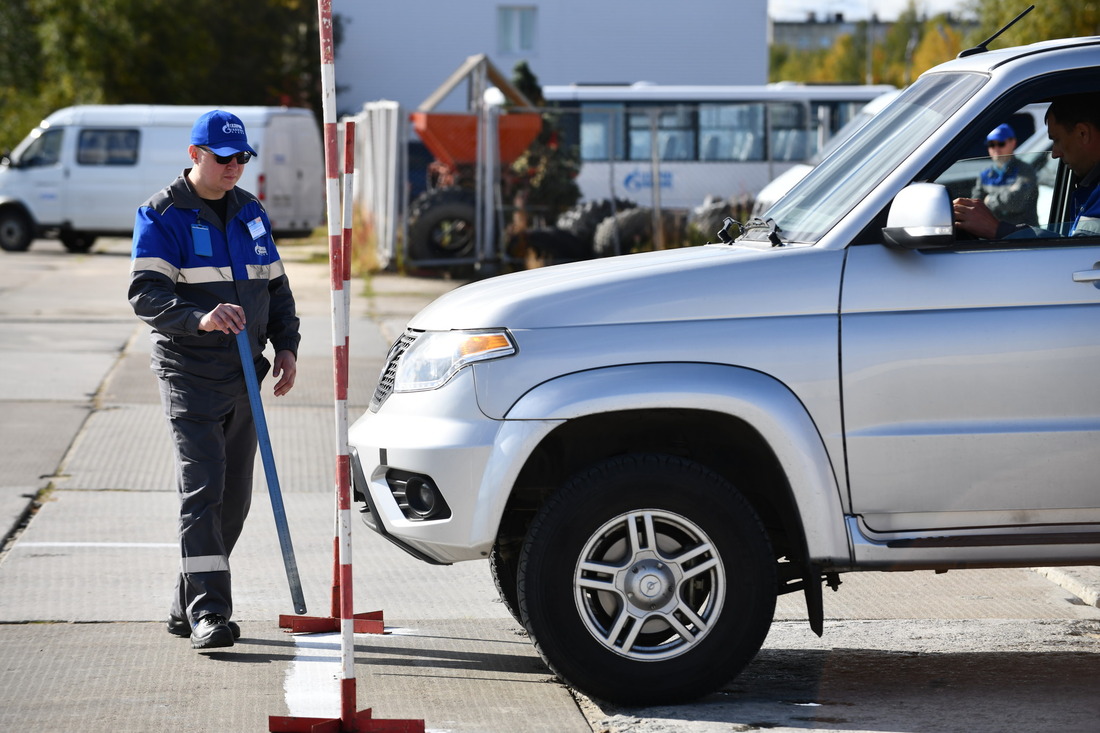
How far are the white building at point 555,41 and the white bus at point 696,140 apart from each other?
20.7 metres

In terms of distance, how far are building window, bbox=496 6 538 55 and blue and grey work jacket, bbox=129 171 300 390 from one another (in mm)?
46285

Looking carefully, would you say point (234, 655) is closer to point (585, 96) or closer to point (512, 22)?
point (585, 96)

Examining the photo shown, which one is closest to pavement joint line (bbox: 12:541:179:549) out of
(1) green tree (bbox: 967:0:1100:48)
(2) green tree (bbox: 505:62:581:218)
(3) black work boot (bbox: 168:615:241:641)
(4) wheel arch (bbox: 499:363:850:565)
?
(3) black work boot (bbox: 168:615:241:641)

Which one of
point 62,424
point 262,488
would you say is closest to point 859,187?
point 262,488

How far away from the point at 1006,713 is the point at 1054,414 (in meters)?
0.95

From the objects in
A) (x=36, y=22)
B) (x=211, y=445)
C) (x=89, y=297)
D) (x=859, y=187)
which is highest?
(x=36, y=22)

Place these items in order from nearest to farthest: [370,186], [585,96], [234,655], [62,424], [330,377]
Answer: [234,655]
[62,424]
[330,377]
[370,186]
[585,96]

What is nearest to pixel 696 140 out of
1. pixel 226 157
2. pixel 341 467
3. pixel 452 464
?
pixel 226 157

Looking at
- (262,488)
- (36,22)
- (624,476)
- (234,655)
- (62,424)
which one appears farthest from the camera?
(36,22)

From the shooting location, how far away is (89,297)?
18.5m

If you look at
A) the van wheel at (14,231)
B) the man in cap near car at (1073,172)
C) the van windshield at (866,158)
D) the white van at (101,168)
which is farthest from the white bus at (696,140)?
the van windshield at (866,158)

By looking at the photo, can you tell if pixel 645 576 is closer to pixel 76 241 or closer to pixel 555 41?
pixel 76 241

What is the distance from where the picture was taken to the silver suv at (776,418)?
4.25 metres

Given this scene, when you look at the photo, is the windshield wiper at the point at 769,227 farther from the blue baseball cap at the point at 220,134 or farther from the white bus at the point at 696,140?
the white bus at the point at 696,140
